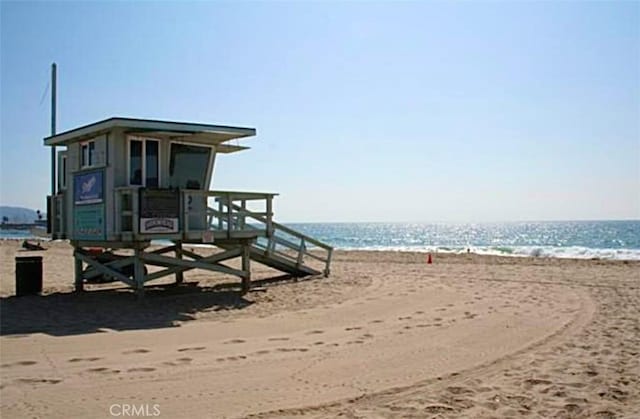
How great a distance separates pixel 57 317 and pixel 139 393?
18.9 ft

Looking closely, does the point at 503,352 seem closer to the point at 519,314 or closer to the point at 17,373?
the point at 519,314

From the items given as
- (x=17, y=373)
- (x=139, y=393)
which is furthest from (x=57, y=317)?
(x=139, y=393)

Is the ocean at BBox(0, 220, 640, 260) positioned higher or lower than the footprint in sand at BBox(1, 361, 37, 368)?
lower

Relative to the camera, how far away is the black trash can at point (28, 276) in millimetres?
14297

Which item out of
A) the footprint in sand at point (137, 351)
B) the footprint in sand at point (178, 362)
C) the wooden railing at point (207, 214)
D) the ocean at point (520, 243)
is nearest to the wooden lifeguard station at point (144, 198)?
the wooden railing at point (207, 214)

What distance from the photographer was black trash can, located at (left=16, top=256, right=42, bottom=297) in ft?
46.9

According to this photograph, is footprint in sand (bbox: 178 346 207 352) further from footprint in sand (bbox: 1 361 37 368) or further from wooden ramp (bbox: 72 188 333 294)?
wooden ramp (bbox: 72 188 333 294)

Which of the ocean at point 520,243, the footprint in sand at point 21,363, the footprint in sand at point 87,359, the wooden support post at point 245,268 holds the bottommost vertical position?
the ocean at point 520,243

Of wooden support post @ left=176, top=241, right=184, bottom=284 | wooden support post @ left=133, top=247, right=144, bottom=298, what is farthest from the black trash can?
wooden support post @ left=176, top=241, right=184, bottom=284

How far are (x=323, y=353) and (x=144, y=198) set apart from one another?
6.36m

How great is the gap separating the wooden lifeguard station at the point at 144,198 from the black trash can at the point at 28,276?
3.11ft

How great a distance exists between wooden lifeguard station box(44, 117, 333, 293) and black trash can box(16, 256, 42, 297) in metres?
0.95

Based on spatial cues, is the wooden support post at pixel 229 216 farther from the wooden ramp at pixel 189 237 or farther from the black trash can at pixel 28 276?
the black trash can at pixel 28 276

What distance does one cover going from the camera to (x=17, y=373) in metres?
7.00
